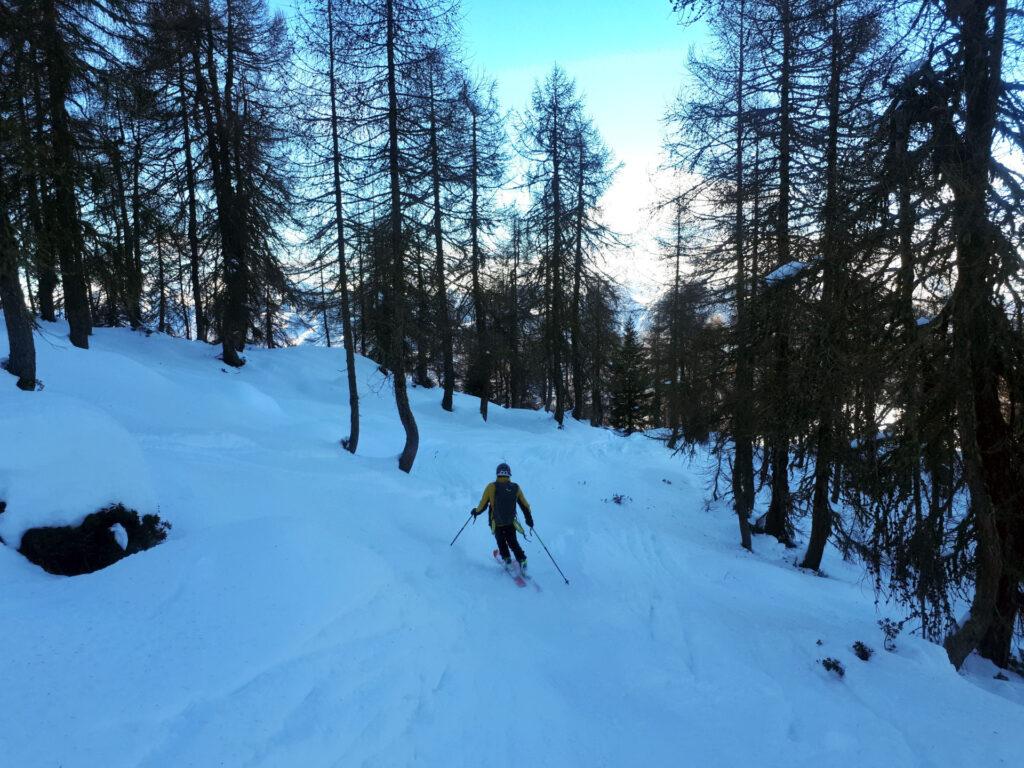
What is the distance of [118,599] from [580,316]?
66.6 ft

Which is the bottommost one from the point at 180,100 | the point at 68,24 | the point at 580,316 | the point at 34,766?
the point at 34,766

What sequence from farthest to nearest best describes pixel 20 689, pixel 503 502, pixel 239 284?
pixel 239 284 < pixel 503 502 < pixel 20 689

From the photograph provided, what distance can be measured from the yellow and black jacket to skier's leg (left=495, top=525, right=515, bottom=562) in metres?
0.06

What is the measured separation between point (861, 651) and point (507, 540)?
179 inches

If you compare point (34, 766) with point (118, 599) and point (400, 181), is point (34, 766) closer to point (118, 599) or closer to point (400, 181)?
point (118, 599)

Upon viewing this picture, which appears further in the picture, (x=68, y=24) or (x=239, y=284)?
(x=239, y=284)

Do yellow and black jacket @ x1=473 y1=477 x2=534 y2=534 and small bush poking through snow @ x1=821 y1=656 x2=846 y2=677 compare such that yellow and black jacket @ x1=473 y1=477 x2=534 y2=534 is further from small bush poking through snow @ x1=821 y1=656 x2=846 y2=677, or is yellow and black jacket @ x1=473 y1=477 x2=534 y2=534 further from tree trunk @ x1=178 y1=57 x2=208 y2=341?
tree trunk @ x1=178 y1=57 x2=208 y2=341

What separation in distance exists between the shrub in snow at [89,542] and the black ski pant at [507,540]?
4412 mm

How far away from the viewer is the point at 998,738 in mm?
4180

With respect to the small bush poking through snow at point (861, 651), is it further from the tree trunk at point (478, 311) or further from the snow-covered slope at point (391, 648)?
the tree trunk at point (478, 311)

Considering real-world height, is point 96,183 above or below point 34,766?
above

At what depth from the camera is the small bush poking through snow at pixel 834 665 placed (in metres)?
5.15

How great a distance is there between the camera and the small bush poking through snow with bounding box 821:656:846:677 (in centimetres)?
515

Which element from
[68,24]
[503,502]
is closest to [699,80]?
[503,502]
